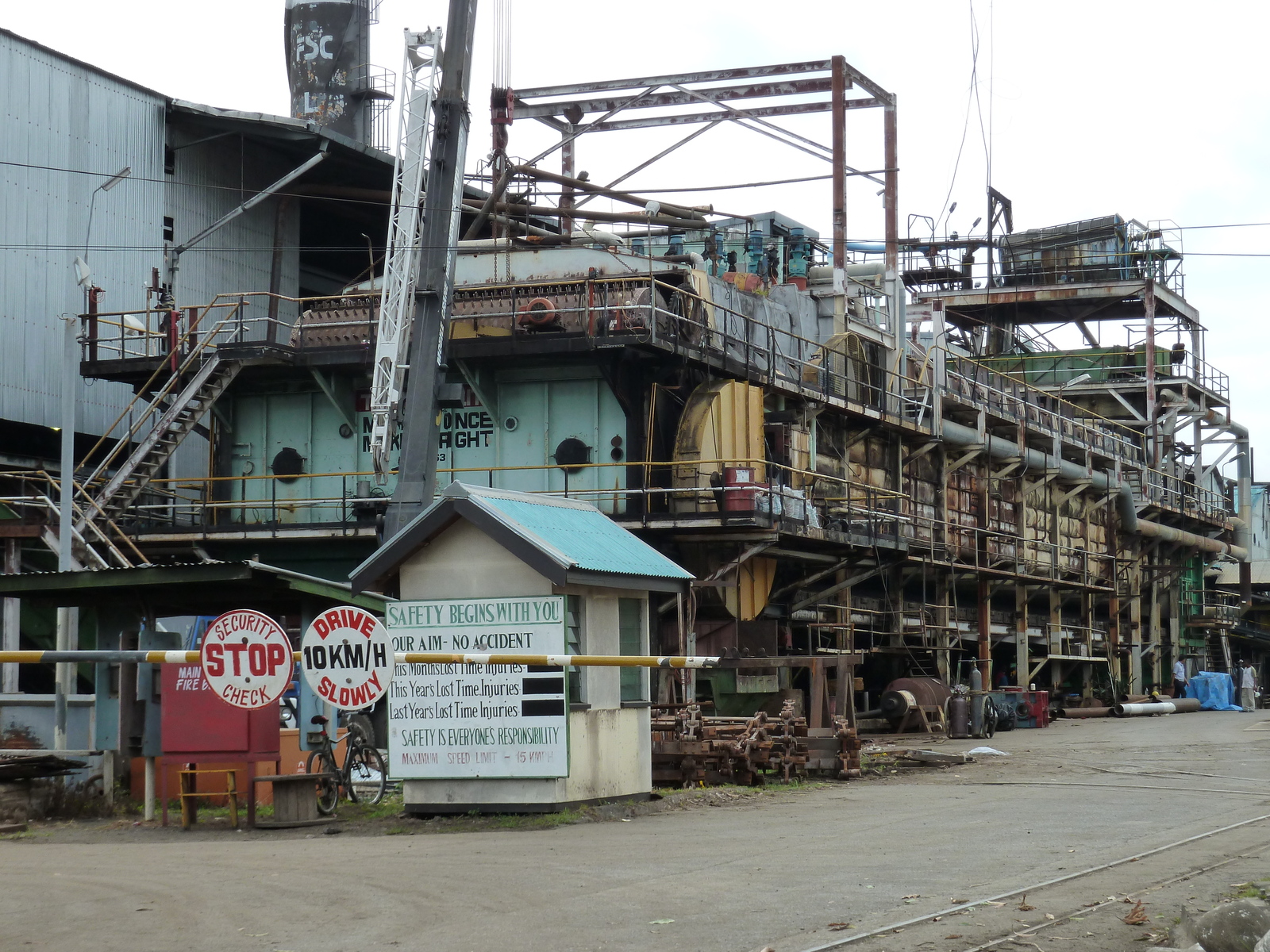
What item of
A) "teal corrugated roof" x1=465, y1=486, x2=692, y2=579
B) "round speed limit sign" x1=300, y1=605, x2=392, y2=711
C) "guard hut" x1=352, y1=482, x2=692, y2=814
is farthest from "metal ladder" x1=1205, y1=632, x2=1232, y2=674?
"round speed limit sign" x1=300, y1=605, x2=392, y2=711

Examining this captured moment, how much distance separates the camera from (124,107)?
→ 3928cm

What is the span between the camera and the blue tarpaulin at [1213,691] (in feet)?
178

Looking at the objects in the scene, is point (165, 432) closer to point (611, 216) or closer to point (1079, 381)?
point (611, 216)

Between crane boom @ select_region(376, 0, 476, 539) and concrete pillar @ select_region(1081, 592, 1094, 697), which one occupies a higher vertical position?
crane boom @ select_region(376, 0, 476, 539)

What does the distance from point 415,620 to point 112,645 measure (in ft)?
17.0

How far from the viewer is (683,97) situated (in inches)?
1559

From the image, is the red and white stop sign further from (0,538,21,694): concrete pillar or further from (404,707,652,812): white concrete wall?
(0,538,21,694): concrete pillar

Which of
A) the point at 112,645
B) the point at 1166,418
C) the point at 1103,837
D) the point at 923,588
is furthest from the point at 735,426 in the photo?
the point at 1166,418

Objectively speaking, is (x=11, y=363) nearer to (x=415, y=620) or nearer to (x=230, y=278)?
(x=230, y=278)

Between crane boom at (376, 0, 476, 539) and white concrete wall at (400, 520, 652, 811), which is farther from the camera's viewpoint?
crane boom at (376, 0, 476, 539)

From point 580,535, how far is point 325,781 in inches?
146

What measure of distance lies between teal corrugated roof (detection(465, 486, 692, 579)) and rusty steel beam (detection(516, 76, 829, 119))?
22353mm

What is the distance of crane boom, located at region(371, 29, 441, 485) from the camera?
1188 inches

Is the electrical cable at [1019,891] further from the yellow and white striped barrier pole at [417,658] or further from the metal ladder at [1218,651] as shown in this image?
the metal ladder at [1218,651]
